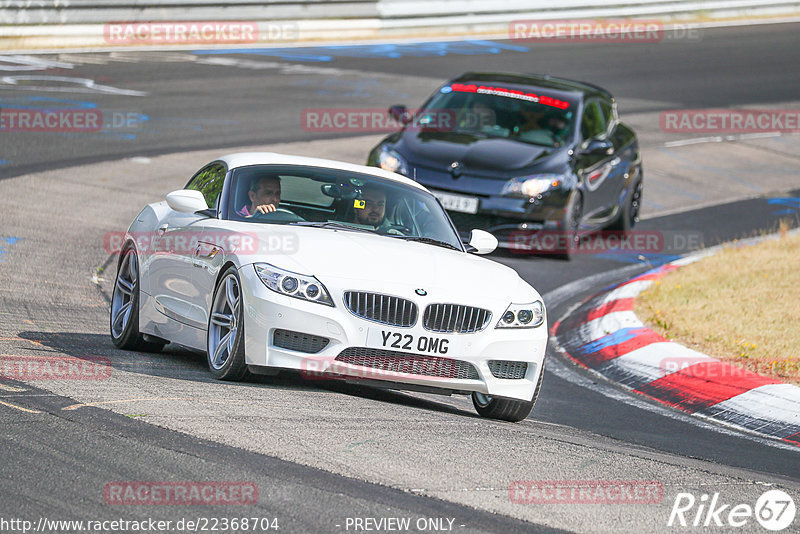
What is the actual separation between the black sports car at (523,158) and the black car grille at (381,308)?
609 cm

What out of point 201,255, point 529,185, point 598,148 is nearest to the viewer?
point 201,255

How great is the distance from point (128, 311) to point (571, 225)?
20.5 feet

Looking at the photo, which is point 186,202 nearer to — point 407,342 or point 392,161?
point 407,342

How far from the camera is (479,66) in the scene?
85.3 ft

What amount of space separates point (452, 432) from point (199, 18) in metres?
20.9

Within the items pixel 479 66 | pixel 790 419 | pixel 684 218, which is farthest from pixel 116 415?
pixel 479 66

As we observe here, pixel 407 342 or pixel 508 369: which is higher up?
pixel 407 342

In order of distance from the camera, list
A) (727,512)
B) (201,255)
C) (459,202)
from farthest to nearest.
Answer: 1. (459,202)
2. (201,255)
3. (727,512)

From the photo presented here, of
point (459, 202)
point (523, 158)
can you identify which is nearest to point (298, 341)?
point (459, 202)

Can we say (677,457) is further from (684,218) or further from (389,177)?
(684,218)

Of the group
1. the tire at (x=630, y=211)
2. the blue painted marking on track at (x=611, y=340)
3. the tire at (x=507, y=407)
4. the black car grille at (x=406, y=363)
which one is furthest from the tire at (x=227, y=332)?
the tire at (x=630, y=211)

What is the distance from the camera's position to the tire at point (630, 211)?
15488 mm

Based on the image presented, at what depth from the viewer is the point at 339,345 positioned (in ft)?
23.1

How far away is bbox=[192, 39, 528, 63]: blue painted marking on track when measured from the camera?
26.3 m
